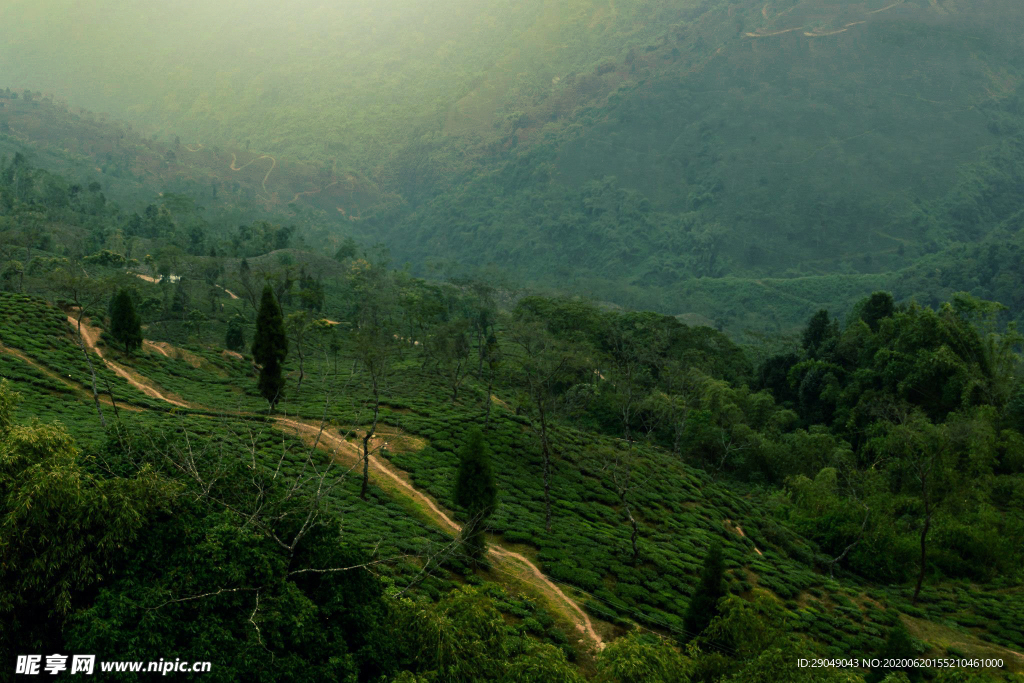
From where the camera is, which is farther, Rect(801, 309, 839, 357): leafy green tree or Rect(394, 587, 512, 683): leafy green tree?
Rect(801, 309, 839, 357): leafy green tree

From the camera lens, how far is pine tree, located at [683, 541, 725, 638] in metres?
20.8

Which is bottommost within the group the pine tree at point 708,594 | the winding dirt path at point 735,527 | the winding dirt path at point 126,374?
the winding dirt path at point 735,527

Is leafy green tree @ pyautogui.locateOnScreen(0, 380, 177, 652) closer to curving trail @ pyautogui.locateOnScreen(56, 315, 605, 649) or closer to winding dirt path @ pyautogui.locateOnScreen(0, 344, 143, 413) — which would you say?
curving trail @ pyautogui.locateOnScreen(56, 315, 605, 649)

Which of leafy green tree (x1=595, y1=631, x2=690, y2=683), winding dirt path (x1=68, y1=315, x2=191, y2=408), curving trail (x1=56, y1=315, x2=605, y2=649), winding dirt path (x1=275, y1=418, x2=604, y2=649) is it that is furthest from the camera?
winding dirt path (x1=68, y1=315, x2=191, y2=408)

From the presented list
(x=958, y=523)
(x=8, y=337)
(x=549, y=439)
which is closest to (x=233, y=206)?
(x=8, y=337)

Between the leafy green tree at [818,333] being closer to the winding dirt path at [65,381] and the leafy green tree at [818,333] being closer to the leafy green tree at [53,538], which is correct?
the winding dirt path at [65,381]

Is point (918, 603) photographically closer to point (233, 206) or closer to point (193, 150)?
point (233, 206)

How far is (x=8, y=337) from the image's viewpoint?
3762cm

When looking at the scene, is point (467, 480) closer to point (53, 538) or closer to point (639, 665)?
point (639, 665)

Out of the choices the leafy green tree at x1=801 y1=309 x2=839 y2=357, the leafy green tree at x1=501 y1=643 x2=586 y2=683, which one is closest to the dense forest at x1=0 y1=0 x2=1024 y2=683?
the leafy green tree at x1=501 y1=643 x2=586 y2=683

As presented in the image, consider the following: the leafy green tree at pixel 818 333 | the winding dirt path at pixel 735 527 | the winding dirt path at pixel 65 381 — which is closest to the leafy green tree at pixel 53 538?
the winding dirt path at pixel 65 381

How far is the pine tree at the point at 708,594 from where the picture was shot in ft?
68.3

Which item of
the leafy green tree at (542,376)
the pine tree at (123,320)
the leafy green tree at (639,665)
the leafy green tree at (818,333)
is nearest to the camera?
the leafy green tree at (639,665)

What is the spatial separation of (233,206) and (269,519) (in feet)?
526
